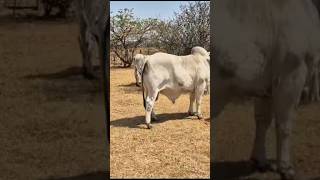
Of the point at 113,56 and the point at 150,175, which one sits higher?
the point at 113,56

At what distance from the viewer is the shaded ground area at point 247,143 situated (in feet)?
11.2

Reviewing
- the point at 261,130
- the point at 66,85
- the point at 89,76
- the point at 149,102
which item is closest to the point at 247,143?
the point at 261,130

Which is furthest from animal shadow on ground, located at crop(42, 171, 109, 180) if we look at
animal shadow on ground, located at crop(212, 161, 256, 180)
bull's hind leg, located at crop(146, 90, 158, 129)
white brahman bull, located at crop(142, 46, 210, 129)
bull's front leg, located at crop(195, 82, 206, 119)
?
bull's front leg, located at crop(195, 82, 206, 119)

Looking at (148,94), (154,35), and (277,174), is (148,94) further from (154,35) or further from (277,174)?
(277,174)

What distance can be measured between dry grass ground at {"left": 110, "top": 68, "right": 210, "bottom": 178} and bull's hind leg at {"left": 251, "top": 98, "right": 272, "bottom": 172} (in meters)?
1.43

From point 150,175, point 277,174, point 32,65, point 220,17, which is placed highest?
point 220,17

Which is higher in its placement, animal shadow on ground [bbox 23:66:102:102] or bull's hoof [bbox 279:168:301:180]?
animal shadow on ground [bbox 23:66:102:102]

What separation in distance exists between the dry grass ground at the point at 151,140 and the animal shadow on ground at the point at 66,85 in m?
1.65

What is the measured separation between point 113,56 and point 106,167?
7.38ft

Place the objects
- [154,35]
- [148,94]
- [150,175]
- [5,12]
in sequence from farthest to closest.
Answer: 1. [148,94]
2. [154,35]
3. [150,175]
4. [5,12]

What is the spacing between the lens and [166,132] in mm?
6410

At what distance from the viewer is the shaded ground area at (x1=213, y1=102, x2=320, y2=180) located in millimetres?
3420

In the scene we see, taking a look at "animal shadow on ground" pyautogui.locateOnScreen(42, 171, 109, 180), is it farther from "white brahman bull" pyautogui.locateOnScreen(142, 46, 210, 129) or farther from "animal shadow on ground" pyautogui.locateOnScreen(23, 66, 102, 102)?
"white brahman bull" pyautogui.locateOnScreen(142, 46, 210, 129)

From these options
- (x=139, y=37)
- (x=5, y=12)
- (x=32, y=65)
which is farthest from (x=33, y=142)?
(x=139, y=37)
